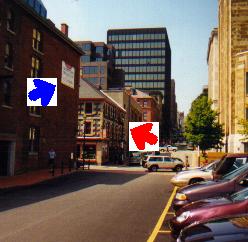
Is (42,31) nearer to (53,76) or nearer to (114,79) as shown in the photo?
(53,76)

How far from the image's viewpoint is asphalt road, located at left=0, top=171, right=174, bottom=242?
385 inches

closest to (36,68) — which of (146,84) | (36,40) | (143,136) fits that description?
(36,40)

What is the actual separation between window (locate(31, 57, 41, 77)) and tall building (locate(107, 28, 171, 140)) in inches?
4458

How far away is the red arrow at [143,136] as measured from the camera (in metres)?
19.8

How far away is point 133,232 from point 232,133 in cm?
4082

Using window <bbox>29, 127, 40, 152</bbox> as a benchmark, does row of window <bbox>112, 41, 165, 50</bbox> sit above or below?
above

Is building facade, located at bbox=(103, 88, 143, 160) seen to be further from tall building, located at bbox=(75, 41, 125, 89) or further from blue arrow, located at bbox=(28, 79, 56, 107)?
blue arrow, located at bbox=(28, 79, 56, 107)

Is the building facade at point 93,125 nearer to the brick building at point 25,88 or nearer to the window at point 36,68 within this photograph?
the brick building at point 25,88

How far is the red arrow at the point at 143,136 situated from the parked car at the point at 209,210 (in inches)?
445

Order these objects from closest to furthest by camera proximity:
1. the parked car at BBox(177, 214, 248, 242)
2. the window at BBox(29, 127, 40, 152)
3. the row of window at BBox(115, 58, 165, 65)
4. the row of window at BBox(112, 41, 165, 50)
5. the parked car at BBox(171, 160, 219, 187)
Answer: the parked car at BBox(177, 214, 248, 242), the parked car at BBox(171, 160, 219, 187), the window at BBox(29, 127, 40, 152), the row of window at BBox(115, 58, 165, 65), the row of window at BBox(112, 41, 165, 50)

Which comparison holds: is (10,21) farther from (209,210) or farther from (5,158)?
(209,210)

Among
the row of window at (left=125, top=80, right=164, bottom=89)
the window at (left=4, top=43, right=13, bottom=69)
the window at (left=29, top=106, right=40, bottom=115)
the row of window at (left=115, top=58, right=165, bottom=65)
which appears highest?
the row of window at (left=115, top=58, right=165, bottom=65)

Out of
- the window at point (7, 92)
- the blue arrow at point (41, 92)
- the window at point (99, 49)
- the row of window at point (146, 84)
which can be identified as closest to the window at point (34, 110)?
the blue arrow at point (41, 92)

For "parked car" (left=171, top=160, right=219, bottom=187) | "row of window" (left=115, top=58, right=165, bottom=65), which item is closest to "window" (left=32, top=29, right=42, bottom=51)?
"parked car" (left=171, top=160, right=219, bottom=187)
